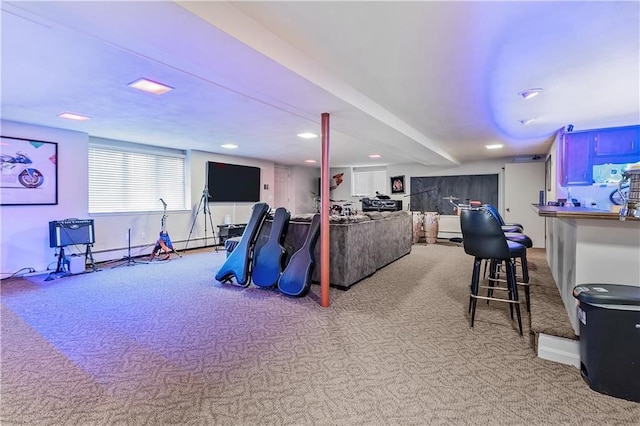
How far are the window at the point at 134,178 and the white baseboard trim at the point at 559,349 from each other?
6.55 metres

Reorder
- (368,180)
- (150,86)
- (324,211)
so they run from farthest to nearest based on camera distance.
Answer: (368,180)
(324,211)
(150,86)

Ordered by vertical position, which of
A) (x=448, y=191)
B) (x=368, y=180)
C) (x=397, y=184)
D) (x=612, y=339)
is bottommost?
(x=612, y=339)

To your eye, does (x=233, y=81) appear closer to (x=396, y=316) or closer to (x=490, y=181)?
(x=396, y=316)

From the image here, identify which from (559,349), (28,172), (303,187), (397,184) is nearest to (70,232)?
(28,172)

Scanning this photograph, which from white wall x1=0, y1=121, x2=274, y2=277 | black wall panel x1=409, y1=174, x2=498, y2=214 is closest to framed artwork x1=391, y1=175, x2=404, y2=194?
black wall panel x1=409, y1=174, x2=498, y2=214

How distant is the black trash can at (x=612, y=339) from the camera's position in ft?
5.81

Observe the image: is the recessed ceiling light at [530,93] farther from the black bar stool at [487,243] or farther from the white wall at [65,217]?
the white wall at [65,217]

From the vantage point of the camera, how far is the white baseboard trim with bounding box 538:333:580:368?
7.16 ft

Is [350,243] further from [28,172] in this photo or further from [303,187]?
[303,187]

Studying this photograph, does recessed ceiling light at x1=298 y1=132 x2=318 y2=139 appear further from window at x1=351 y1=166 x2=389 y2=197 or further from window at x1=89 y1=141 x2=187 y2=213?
window at x1=351 y1=166 x2=389 y2=197

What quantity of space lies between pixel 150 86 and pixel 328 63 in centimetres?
174

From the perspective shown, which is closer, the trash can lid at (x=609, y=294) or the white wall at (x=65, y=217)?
the trash can lid at (x=609, y=294)

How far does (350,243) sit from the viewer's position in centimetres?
399

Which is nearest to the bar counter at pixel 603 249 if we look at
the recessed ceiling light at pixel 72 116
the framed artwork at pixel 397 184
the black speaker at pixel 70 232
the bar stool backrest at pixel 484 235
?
the bar stool backrest at pixel 484 235
